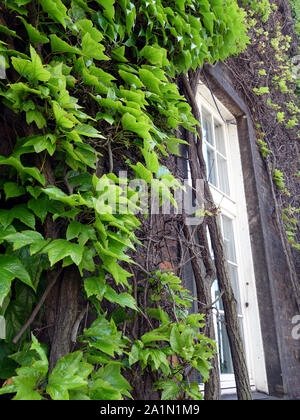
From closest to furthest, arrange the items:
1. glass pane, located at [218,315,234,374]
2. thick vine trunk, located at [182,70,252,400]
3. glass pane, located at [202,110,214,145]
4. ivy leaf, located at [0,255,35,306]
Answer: ivy leaf, located at [0,255,35,306], thick vine trunk, located at [182,70,252,400], glass pane, located at [218,315,234,374], glass pane, located at [202,110,214,145]

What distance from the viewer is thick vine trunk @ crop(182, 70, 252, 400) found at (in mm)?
2055

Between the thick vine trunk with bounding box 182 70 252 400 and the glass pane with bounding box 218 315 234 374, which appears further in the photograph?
the glass pane with bounding box 218 315 234 374

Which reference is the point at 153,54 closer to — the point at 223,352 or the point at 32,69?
the point at 32,69

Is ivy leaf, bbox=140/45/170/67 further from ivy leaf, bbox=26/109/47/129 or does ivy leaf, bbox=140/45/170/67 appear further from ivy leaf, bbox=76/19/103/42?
ivy leaf, bbox=26/109/47/129

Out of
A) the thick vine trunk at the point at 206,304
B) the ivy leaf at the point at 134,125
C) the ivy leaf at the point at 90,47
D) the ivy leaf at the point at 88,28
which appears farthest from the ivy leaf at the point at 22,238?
the thick vine trunk at the point at 206,304

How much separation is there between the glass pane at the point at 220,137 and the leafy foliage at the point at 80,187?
2075 mm

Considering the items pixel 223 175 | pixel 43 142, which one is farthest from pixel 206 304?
pixel 223 175

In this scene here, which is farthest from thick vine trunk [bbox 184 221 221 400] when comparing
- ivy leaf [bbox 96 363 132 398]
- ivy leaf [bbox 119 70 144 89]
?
ivy leaf [bbox 119 70 144 89]

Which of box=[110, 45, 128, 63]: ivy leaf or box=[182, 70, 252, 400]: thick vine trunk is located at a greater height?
box=[110, 45, 128, 63]: ivy leaf

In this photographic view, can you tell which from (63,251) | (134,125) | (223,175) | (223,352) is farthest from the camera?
(223,175)

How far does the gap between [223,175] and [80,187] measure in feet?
8.67

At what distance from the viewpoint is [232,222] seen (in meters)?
3.60

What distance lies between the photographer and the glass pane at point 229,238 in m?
3.43

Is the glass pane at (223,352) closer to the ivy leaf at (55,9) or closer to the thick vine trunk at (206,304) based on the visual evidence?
the thick vine trunk at (206,304)
